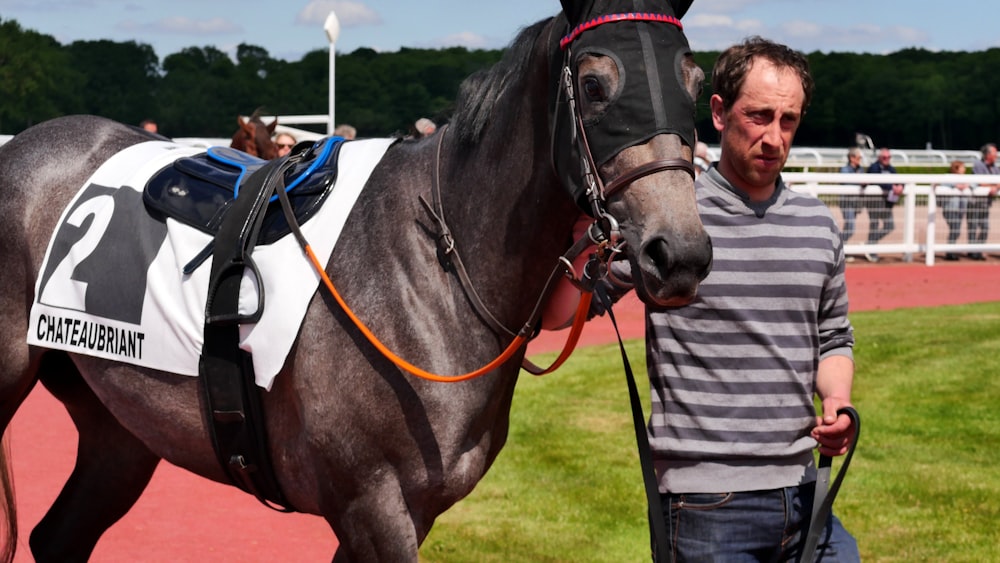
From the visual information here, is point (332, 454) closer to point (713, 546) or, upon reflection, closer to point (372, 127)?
point (713, 546)

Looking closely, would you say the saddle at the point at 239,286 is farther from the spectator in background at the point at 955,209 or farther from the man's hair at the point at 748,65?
the spectator in background at the point at 955,209

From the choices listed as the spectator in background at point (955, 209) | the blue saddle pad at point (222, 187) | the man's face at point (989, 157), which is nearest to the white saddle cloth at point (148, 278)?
the blue saddle pad at point (222, 187)

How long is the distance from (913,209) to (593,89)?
601 inches

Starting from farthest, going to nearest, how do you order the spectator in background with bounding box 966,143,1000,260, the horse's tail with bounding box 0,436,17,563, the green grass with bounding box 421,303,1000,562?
the spectator in background with bounding box 966,143,1000,260, the green grass with bounding box 421,303,1000,562, the horse's tail with bounding box 0,436,17,563

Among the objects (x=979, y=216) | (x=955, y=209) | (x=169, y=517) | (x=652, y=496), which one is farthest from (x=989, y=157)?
(x=652, y=496)

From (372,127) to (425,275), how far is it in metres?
19.9

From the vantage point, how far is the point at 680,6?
259 centimetres

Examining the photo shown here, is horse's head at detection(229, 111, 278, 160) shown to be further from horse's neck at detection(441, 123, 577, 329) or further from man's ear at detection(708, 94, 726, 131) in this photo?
man's ear at detection(708, 94, 726, 131)

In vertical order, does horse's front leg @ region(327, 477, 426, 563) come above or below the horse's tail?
above

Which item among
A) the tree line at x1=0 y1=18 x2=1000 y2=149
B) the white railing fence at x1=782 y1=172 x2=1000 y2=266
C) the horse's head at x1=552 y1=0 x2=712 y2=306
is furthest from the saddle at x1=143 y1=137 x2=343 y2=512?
the tree line at x1=0 y1=18 x2=1000 y2=149

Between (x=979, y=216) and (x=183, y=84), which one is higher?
(x=183, y=84)

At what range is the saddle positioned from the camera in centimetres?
293

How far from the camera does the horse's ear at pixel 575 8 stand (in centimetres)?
246

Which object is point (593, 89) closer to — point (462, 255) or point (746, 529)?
point (462, 255)
